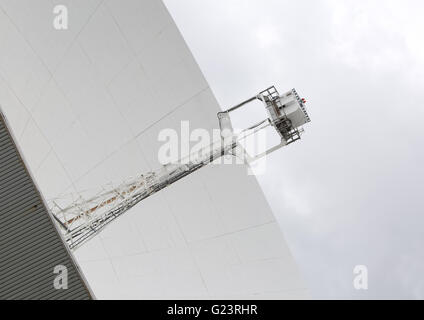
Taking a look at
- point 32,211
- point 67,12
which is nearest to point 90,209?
point 32,211

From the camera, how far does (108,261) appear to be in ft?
55.7

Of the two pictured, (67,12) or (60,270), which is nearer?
(60,270)

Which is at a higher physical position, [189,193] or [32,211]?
[32,211]

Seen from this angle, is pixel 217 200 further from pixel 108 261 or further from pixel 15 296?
pixel 15 296

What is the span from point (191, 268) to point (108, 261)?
8.02ft

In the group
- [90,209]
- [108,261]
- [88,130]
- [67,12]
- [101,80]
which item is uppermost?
[67,12]

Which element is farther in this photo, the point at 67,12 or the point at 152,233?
the point at 152,233

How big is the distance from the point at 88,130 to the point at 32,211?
4005mm

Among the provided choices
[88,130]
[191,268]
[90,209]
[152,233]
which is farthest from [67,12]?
[191,268]

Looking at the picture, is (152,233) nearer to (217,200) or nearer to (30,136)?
(217,200)

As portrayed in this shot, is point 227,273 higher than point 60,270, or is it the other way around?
point 60,270

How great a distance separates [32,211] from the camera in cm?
1276
